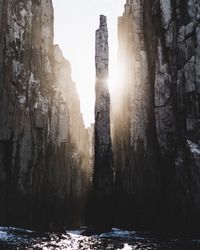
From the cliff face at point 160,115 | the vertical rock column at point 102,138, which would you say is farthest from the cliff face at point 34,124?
the cliff face at point 160,115

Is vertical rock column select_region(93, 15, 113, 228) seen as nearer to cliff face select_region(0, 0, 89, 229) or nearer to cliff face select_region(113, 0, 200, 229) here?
cliff face select_region(113, 0, 200, 229)

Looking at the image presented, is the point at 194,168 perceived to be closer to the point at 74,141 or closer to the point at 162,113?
the point at 162,113

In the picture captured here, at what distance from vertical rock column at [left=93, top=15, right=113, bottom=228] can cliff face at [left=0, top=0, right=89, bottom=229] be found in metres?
5.53

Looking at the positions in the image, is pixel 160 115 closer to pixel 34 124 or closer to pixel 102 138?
pixel 102 138

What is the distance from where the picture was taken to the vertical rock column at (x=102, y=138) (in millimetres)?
29516

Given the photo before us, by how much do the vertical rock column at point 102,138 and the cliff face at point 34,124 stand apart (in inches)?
218

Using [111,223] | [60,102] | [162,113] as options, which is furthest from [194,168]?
[60,102]

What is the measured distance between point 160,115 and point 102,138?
5.75 m

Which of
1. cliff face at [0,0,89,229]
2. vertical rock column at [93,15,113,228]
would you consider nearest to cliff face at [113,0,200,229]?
vertical rock column at [93,15,113,228]

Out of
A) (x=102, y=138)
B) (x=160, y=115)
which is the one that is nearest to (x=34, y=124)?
(x=102, y=138)

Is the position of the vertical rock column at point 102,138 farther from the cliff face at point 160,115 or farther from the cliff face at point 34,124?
the cliff face at point 34,124

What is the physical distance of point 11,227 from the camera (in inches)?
1096

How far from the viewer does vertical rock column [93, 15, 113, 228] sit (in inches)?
1162

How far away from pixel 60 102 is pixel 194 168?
18.2 meters
